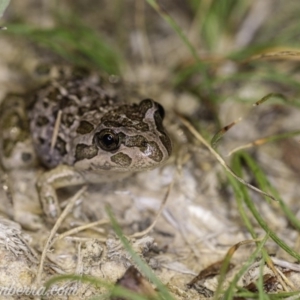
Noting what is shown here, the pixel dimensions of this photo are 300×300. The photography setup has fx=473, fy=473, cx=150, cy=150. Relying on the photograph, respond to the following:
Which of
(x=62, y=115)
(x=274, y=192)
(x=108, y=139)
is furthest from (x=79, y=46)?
(x=274, y=192)

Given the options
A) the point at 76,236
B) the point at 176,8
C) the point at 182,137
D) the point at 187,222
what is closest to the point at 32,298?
the point at 76,236

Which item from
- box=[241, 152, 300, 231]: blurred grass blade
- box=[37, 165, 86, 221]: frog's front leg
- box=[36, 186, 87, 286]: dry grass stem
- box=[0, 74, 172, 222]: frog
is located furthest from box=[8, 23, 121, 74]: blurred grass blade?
box=[241, 152, 300, 231]: blurred grass blade

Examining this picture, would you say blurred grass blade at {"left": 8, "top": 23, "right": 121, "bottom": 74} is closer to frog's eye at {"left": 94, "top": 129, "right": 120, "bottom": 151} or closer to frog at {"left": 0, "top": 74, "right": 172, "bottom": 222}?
frog at {"left": 0, "top": 74, "right": 172, "bottom": 222}

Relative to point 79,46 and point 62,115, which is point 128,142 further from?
point 79,46

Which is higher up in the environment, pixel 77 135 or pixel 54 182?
pixel 77 135

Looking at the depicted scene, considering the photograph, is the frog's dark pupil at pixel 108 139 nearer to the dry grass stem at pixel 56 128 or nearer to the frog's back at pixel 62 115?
the frog's back at pixel 62 115

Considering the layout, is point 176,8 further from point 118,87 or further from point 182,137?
point 182,137

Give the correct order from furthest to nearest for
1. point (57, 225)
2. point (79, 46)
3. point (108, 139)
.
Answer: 1. point (79, 46)
2. point (108, 139)
3. point (57, 225)

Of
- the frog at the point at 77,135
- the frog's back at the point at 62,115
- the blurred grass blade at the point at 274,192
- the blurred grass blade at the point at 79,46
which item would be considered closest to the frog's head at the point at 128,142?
the frog at the point at 77,135
